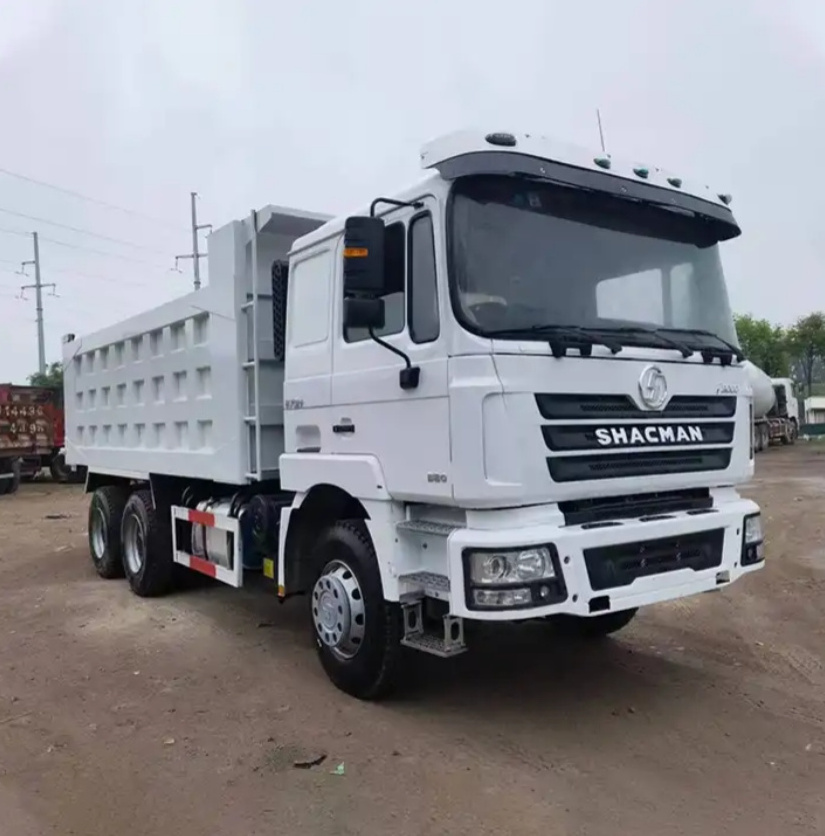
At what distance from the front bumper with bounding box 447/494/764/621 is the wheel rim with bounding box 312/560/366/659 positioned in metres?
0.93

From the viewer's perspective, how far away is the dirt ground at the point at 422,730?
12.4 feet

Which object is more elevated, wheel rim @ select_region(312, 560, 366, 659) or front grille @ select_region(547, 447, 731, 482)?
front grille @ select_region(547, 447, 731, 482)

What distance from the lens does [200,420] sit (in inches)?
A: 273

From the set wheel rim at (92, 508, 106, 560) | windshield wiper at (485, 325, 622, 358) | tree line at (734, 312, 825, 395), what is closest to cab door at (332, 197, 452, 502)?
windshield wiper at (485, 325, 622, 358)

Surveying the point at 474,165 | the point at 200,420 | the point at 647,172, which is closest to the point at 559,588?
the point at 474,165

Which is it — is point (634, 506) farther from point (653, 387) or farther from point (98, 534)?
point (98, 534)

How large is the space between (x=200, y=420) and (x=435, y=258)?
10.5ft

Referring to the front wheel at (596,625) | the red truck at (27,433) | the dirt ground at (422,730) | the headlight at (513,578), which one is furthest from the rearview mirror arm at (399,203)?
the red truck at (27,433)

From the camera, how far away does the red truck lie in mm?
20938

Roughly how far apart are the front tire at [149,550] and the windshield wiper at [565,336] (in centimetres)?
479

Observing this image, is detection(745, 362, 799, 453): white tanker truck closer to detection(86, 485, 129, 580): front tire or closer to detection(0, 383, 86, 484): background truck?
detection(0, 383, 86, 484): background truck

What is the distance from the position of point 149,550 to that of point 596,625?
13.3ft

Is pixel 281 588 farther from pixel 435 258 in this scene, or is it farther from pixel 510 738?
pixel 435 258

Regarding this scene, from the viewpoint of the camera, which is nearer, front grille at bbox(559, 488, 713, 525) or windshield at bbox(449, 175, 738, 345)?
windshield at bbox(449, 175, 738, 345)
